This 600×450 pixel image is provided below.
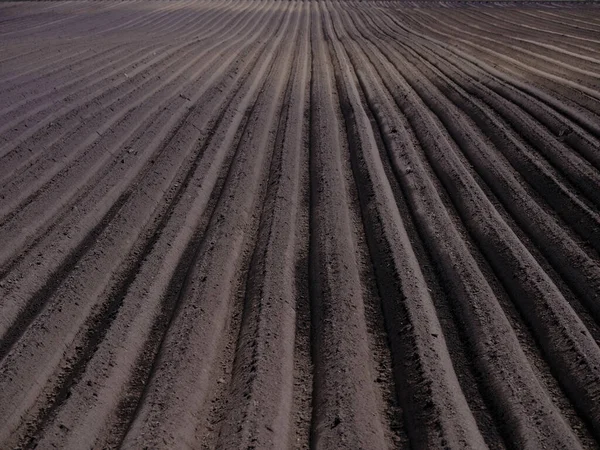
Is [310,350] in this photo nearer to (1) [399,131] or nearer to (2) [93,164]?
(2) [93,164]

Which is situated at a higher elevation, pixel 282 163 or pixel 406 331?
pixel 282 163

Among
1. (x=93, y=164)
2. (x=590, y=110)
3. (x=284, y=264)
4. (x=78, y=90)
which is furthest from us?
(x=78, y=90)

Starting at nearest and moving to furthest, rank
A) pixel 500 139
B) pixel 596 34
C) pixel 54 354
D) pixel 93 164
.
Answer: pixel 54 354
pixel 93 164
pixel 500 139
pixel 596 34

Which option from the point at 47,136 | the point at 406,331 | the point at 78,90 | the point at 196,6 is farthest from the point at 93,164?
the point at 196,6

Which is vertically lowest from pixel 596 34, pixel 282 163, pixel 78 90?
pixel 282 163

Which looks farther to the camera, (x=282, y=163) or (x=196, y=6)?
(x=196, y=6)

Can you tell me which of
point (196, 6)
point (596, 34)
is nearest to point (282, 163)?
point (596, 34)
